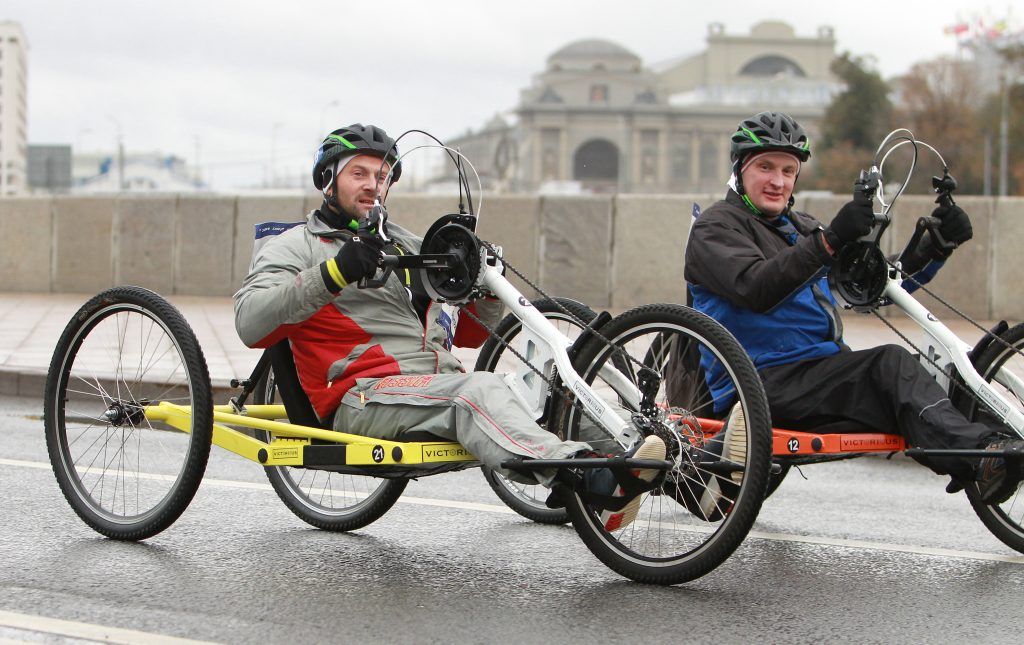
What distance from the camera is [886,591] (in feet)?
14.2

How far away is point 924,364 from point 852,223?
2.23 feet

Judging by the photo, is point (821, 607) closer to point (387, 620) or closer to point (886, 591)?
point (886, 591)

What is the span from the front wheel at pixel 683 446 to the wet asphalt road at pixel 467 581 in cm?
13

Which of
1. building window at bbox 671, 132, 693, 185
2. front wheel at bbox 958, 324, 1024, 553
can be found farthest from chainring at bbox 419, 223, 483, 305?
building window at bbox 671, 132, 693, 185

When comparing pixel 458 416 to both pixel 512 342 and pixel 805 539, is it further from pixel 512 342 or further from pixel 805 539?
pixel 805 539

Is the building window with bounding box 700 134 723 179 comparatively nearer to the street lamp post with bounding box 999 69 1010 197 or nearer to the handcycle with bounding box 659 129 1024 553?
the street lamp post with bounding box 999 69 1010 197

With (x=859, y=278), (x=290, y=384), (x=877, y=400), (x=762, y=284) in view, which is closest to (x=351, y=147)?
(x=290, y=384)

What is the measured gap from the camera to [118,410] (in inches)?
201

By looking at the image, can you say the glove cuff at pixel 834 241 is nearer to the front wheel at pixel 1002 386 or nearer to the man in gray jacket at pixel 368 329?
the front wheel at pixel 1002 386

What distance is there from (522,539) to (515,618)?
3.48ft

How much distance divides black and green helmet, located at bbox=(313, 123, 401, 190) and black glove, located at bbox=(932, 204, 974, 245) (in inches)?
75.3

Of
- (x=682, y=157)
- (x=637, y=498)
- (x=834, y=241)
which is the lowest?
(x=637, y=498)

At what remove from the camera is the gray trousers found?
13.4 ft

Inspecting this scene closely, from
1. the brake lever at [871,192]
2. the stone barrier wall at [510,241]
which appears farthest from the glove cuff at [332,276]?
the stone barrier wall at [510,241]
